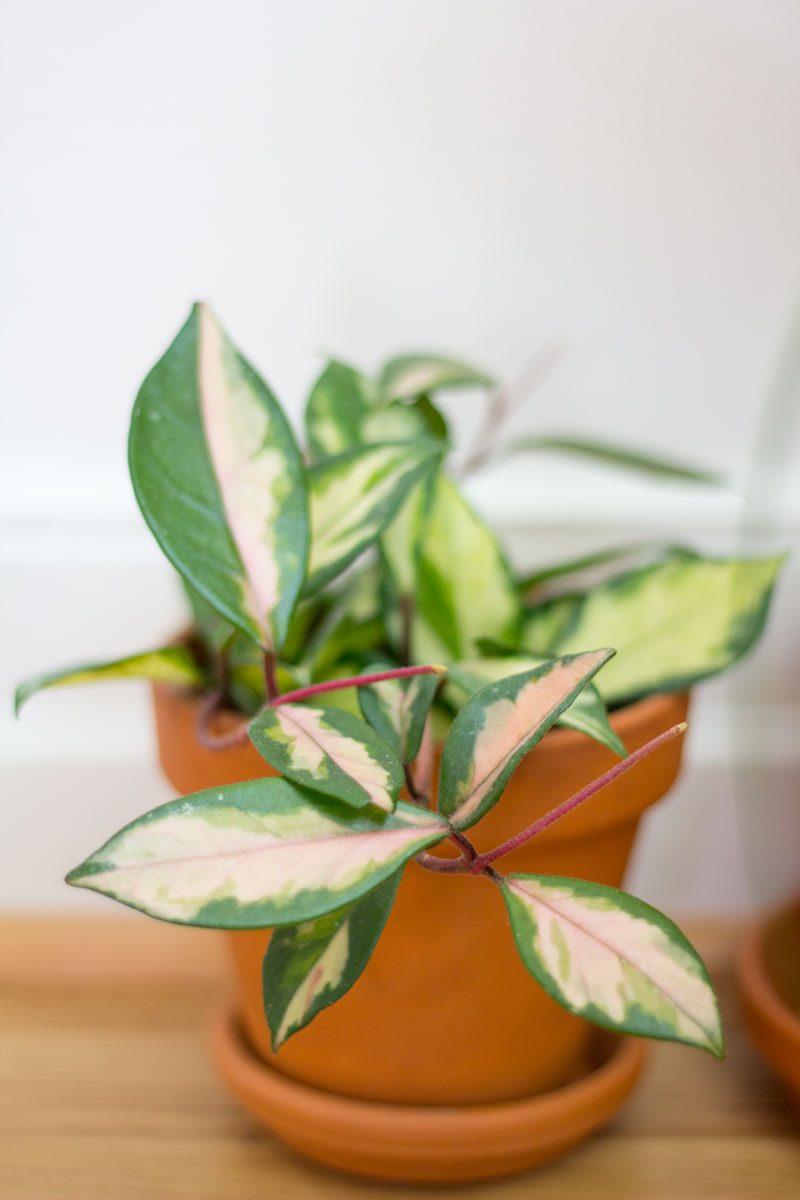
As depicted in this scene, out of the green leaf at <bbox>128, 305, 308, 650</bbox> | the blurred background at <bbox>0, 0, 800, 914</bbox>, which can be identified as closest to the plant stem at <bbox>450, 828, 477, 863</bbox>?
the green leaf at <bbox>128, 305, 308, 650</bbox>

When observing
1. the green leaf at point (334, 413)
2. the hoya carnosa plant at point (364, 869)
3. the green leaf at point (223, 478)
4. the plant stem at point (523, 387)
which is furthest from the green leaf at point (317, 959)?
the plant stem at point (523, 387)

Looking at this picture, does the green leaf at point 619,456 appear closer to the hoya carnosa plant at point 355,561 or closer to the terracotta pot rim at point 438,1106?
the hoya carnosa plant at point 355,561

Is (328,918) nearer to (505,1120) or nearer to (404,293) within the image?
(505,1120)

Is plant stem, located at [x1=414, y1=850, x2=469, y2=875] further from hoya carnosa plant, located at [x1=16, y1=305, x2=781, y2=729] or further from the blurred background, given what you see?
the blurred background

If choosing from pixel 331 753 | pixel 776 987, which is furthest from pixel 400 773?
pixel 776 987

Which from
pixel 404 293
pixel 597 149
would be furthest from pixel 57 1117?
pixel 597 149

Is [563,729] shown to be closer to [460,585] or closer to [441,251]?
[460,585]
